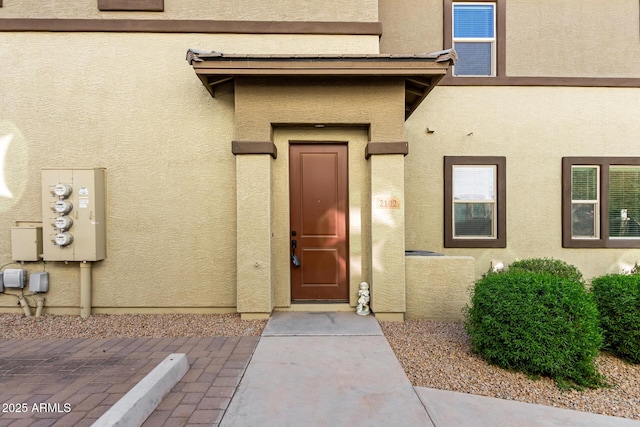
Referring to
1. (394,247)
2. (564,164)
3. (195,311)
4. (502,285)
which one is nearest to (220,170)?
(195,311)

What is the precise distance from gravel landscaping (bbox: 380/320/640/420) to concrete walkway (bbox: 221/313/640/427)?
151 millimetres

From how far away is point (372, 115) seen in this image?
5113 millimetres

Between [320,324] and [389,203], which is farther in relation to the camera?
[389,203]

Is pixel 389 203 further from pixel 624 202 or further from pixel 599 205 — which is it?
pixel 624 202

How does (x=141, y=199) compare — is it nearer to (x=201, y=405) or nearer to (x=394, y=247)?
(x=201, y=405)

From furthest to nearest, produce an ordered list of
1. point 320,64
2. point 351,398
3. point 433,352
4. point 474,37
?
point 474,37 → point 320,64 → point 433,352 → point 351,398

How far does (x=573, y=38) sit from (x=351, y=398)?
8204mm

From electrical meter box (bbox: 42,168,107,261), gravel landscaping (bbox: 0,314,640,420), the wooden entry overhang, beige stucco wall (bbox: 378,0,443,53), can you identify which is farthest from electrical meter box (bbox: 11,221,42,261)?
beige stucco wall (bbox: 378,0,443,53)

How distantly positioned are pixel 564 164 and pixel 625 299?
3649 millimetres

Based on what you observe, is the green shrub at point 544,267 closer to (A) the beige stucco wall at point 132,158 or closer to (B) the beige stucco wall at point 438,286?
(B) the beige stucco wall at point 438,286

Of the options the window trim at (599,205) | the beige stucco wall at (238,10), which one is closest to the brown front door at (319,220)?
the beige stucco wall at (238,10)

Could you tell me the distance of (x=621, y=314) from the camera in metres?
3.77

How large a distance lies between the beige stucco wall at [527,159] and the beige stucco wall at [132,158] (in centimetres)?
382

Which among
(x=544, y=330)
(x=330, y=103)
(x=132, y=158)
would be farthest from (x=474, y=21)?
(x=132, y=158)
